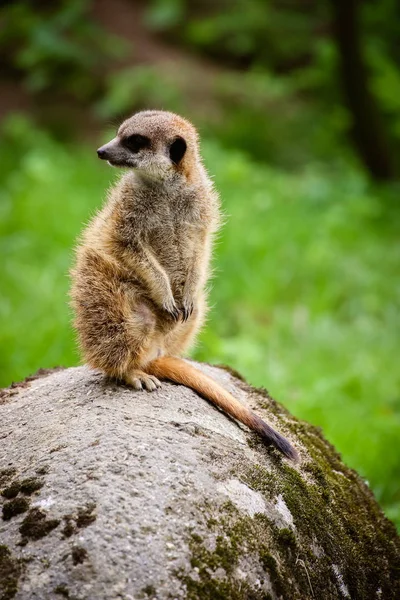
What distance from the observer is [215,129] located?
12086 mm

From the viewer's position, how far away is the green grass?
225 inches

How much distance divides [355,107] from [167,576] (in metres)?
9.43

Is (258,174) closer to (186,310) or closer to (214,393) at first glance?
(186,310)

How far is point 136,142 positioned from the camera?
11.1 feet

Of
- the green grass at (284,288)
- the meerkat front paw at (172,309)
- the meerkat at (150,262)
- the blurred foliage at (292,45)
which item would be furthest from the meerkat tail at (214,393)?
the blurred foliage at (292,45)

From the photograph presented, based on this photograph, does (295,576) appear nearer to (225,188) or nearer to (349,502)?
(349,502)

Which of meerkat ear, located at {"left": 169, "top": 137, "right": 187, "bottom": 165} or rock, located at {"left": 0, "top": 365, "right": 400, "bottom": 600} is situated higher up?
meerkat ear, located at {"left": 169, "top": 137, "right": 187, "bottom": 165}

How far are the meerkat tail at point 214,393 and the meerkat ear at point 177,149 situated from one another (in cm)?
88

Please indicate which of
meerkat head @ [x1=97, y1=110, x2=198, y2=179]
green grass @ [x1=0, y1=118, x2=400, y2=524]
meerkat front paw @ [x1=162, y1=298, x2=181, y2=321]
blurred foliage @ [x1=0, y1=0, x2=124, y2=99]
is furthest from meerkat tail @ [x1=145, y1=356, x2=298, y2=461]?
blurred foliage @ [x1=0, y1=0, x2=124, y2=99]

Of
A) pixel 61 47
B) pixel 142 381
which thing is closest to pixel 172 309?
pixel 142 381

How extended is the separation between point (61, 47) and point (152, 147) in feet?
31.5

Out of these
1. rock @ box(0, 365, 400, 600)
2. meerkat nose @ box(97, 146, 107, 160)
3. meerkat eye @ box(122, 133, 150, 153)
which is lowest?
rock @ box(0, 365, 400, 600)

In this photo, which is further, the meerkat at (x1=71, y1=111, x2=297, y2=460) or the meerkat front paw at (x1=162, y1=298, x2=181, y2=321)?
the meerkat front paw at (x1=162, y1=298, x2=181, y2=321)

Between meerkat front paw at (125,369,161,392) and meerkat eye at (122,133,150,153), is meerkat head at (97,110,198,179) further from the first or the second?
meerkat front paw at (125,369,161,392)
